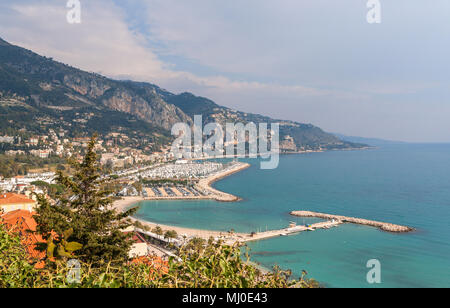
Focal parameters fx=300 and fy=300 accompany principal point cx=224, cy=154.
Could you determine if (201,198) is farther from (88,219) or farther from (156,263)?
(156,263)

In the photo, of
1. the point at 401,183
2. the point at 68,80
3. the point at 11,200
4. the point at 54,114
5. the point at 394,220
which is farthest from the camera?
the point at 68,80

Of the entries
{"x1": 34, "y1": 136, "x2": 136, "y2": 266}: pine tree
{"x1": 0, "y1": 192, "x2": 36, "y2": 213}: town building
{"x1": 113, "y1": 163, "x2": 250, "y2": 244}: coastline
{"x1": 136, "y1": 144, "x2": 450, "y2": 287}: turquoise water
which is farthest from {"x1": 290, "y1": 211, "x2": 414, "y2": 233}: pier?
{"x1": 34, "y1": 136, "x2": 136, "y2": 266}: pine tree

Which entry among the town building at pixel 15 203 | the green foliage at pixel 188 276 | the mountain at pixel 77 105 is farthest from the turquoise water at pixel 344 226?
the mountain at pixel 77 105
